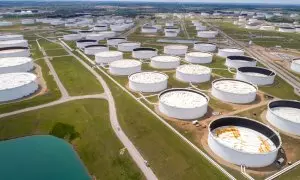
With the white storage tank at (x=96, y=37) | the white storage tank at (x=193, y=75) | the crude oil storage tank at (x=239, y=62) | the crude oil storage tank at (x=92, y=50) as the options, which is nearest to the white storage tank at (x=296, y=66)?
the crude oil storage tank at (x=239, y=62)

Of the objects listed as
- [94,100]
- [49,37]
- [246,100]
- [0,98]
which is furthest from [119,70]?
[49,37]

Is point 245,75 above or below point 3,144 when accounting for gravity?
above

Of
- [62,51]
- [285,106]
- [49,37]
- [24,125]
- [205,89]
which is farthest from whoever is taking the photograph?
[49,37]

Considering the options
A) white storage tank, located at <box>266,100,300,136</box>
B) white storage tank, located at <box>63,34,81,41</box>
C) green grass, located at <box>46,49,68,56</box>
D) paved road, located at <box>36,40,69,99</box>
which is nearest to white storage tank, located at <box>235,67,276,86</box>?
white storage tank, located at <box>266,100,300,136</box>

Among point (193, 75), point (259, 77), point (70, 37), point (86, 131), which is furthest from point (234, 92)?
point (70, 37)

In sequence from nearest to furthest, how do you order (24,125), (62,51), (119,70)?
(24,125) < (119,70) < (62,51)

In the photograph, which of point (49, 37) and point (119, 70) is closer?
point (119, 70)

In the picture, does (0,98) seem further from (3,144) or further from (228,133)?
(228,133)

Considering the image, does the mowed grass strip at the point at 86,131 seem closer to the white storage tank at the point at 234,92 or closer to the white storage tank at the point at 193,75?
the white storage tank at the point at 193,75
